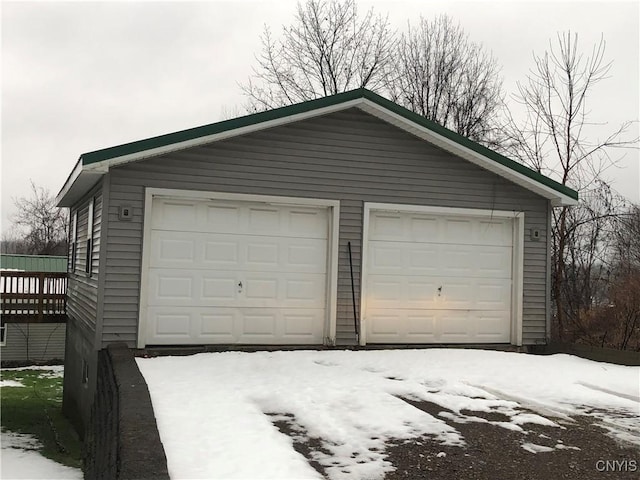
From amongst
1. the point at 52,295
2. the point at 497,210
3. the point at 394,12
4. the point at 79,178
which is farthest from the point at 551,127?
the point at 394,12

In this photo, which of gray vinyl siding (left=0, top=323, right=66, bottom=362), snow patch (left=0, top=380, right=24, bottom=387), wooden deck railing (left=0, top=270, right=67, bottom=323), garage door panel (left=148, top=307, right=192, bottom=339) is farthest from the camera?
gray vinyl siding (left=0, top=323, right=66, bottom=362)

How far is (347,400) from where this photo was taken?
20.2 feet

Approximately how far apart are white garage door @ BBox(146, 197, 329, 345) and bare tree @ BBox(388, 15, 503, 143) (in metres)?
17.5

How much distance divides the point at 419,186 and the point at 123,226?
4.65 m

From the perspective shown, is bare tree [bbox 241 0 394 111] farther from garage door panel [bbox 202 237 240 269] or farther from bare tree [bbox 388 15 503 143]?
garage door panel [bbox 202 237 240 269]

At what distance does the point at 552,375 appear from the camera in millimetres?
7941

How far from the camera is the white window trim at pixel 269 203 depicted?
28.5ft

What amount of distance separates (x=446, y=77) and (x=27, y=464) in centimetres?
2218

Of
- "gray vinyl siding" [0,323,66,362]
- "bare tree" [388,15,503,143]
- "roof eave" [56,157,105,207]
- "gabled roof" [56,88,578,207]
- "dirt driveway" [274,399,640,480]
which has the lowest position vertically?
"gray vinyl siding" [0,323,66,362]

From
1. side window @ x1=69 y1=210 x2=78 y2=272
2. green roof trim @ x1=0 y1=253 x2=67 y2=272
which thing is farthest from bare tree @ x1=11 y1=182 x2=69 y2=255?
side window @ x1=69 y1=210 x2=78 y2=272

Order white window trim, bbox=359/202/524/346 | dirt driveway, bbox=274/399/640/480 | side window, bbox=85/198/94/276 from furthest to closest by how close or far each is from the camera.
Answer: side window, bbox=85/198/94/276, white window trim, bbox=359/202/524/346, dirt driveway, bbox=274/399/640/480

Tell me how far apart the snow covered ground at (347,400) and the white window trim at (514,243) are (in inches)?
36.5

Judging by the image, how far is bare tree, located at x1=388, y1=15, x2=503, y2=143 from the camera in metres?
25.7

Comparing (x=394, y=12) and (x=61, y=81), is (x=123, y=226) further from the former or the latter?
(x=394, y=12)
